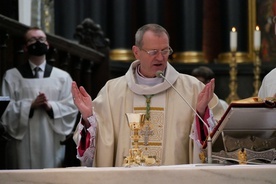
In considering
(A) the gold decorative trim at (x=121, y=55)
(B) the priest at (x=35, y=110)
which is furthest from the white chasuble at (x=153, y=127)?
(A) the gold decorative trim at (x=121, y=55)

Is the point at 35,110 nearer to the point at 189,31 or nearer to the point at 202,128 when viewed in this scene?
the point at 202,128

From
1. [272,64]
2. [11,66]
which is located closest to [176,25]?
[272,64]

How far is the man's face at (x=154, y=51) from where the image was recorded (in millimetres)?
6160

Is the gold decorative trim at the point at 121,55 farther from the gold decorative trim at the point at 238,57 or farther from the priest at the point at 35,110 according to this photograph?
the priest at the point at 35,110

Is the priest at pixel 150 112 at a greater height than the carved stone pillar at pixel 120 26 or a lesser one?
lesser

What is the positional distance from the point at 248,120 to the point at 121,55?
395 inches

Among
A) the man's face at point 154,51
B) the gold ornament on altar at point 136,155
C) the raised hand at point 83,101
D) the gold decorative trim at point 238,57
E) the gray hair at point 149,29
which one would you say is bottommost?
the gold ornament on altar at point 136,155

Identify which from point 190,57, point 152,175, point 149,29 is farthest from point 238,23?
point 152,175

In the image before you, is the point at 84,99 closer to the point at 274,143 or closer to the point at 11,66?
the point at 274,143

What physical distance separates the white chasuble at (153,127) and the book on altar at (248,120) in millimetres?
857

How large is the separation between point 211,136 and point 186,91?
103 cm

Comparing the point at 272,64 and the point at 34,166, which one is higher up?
the point at 272,64

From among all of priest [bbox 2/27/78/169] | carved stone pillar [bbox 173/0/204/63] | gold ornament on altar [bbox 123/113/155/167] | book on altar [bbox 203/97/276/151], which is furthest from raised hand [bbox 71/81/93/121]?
carved stone pillar [bbox 173/0/204/63]

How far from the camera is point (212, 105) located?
6230 millimetres
